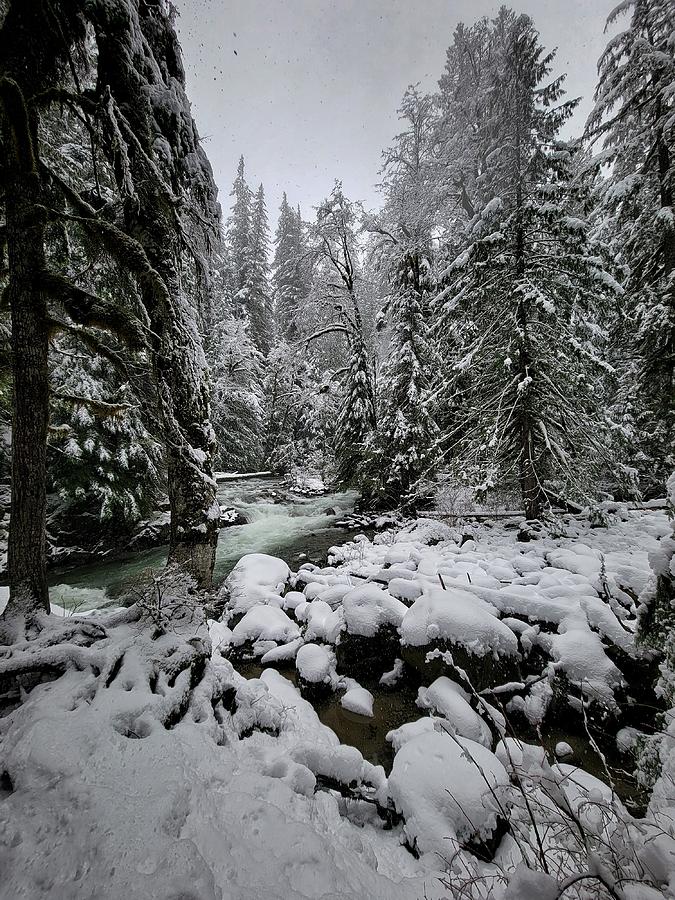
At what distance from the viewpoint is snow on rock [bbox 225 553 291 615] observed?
19.0 feet

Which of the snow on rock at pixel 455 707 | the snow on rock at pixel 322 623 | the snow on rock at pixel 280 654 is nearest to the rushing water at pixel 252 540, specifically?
the snow on rock at pixel 280 654

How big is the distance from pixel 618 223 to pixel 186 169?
434 inches

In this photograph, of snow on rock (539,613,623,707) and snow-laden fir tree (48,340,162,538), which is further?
snow-laden fir tree (48,340,162,538)

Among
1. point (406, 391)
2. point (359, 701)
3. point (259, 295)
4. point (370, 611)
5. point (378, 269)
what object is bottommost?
point (359, 701)

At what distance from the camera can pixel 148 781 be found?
2.04 meters

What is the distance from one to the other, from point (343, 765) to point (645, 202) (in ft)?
43.3

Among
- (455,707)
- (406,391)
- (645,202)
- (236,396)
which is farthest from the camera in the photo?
(236,396)

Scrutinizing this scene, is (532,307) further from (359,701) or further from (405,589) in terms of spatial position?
(359,701)

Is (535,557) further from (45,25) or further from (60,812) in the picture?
(45,25)

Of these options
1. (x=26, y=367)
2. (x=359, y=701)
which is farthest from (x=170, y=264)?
(x=359, y=701)

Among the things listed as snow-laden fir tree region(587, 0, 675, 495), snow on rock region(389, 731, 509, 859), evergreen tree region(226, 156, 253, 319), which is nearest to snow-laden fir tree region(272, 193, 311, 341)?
evergreen tree region(226, 156, 253, 319)

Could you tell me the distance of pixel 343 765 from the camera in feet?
9.62

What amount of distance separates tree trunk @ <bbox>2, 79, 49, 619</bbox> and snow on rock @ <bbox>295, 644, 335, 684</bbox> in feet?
9.35

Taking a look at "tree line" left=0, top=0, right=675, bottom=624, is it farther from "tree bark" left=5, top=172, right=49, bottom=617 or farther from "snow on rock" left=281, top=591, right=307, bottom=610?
"snow on rock" left=281, top=591, right=307, bottom=610
